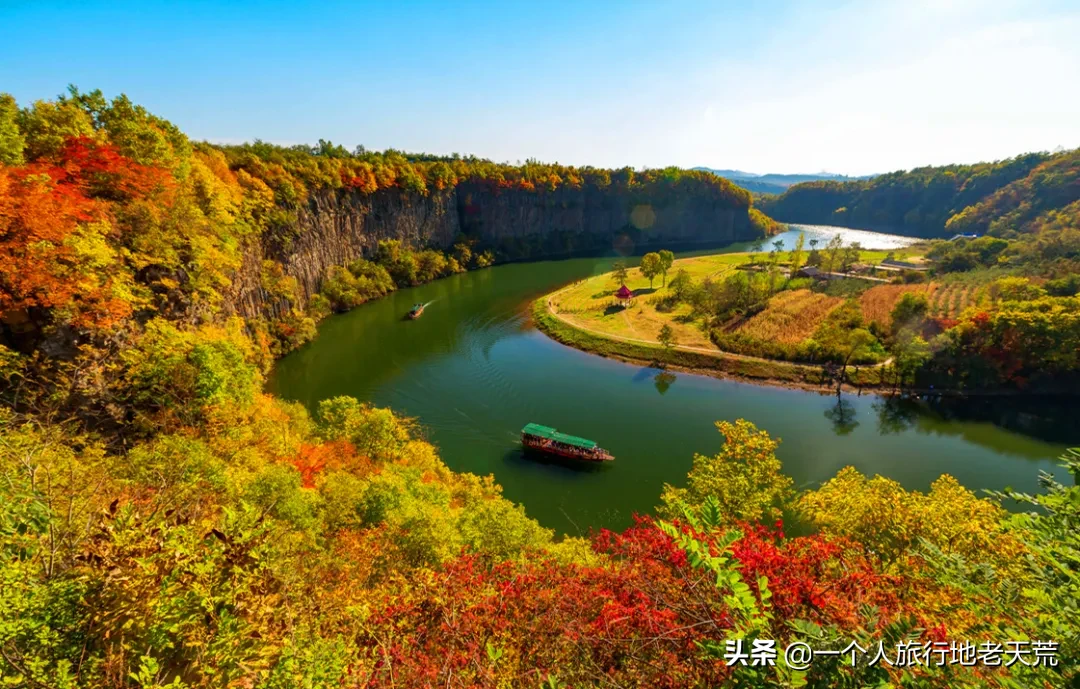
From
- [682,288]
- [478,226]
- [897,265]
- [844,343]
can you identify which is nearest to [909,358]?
[844,343]

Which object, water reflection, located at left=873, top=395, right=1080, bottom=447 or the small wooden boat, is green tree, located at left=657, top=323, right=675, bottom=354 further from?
the small wooden boat

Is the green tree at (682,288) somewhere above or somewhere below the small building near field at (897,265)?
below

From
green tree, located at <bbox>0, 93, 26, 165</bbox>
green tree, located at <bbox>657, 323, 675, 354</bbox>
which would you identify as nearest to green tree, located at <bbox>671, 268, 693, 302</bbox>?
green tree, located at <bbox>657, 323, 675, 354</bbox>

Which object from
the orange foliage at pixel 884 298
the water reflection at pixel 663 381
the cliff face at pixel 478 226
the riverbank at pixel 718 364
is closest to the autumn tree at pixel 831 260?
the orange foliage at pixel 884 298

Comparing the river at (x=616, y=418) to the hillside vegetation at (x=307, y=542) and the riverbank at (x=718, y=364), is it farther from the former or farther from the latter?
the hillside vegetation at (x=307, y=542)

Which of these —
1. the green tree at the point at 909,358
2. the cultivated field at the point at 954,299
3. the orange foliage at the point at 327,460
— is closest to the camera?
the orange foliage at the point at 327,460

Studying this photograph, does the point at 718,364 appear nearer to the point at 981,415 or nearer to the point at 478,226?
the point at 981,415
